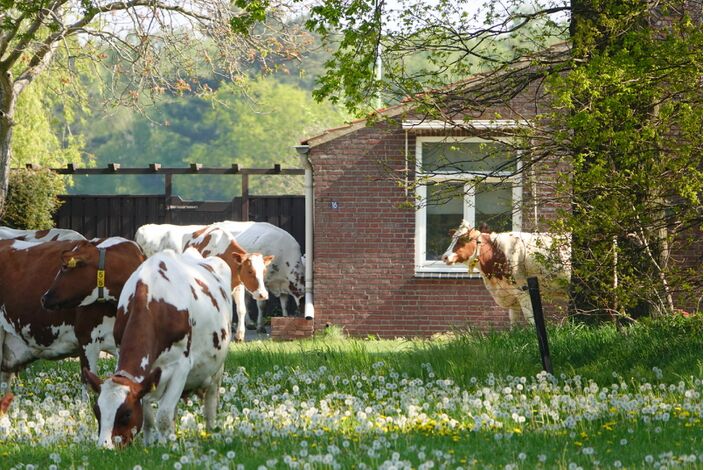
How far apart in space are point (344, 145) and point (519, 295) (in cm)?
501

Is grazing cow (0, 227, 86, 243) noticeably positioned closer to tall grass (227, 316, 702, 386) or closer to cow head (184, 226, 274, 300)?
cow head (184, 226, 274, 300)

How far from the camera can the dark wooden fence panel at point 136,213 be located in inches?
1058

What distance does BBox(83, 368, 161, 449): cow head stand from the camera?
909 cm

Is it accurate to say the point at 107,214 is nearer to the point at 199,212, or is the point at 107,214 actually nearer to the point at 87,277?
the point at 199,212

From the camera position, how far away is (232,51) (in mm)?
20469

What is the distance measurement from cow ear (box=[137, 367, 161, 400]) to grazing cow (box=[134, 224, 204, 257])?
14913 millimetres

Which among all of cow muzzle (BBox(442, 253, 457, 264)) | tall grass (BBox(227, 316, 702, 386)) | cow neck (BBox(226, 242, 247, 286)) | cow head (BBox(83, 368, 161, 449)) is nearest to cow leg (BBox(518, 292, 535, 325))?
cow muzzle (BBox(442, 253, 457, 264))

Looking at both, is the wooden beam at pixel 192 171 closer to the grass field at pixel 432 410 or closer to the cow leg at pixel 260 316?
the cow leg at pixel 260 316

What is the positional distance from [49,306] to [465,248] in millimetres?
9399

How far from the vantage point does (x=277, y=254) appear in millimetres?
24984

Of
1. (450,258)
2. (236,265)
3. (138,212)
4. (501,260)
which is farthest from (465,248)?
(138,212)

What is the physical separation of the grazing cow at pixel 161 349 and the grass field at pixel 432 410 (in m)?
0.24

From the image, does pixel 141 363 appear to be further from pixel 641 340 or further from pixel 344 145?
pixel 344 145

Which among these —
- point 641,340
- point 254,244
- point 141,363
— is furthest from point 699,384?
point 254,244
